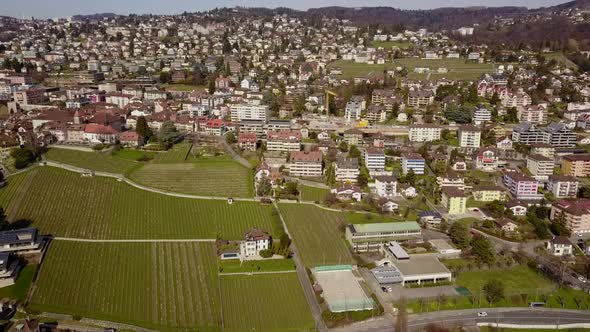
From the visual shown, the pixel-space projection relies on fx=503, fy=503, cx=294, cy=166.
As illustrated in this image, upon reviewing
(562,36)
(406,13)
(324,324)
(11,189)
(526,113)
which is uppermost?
(406,13)

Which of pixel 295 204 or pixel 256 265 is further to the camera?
pixel 295 204

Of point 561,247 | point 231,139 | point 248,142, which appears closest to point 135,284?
point 248,142

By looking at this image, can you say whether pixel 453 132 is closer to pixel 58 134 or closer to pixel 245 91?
pixel 245 91

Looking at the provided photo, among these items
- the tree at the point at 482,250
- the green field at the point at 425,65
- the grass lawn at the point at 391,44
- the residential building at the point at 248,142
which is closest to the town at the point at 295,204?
the tree at the point at 482,250

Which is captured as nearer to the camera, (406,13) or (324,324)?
(324,324)

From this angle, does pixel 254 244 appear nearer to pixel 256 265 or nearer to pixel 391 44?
pixel 256 265

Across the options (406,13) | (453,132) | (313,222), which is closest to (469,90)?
(453,132)

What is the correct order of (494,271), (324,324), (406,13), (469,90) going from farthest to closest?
(406,13) → (469,90) → (494,271) → (324,324)
